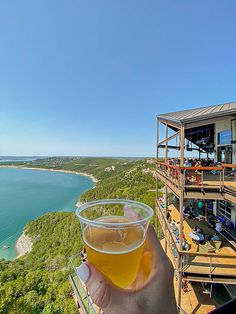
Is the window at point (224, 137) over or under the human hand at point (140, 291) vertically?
over

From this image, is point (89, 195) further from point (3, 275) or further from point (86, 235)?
point (86, 235)

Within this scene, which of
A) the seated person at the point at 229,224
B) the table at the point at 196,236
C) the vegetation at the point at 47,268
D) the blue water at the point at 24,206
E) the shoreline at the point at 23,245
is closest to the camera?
the table at the point at 196,236

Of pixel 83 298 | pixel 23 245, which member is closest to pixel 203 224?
pixel 83 298

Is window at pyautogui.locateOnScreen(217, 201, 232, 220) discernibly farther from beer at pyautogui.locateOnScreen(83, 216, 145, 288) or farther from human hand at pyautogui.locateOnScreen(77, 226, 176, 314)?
beer at pyautogui.locateOnScreen(83, 216, 145, 288)

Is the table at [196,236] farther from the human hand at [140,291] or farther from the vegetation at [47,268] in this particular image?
the vegetation at [47,268]

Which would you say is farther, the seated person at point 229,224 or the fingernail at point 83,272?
the seated person at point 229,224

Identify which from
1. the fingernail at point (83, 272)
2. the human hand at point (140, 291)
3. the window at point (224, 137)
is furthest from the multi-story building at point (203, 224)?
the fingernail at point (83, 272)

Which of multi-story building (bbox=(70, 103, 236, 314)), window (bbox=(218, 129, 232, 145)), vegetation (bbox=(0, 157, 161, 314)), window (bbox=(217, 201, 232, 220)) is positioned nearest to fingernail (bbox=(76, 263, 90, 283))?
multi-story building (bbox=(70, 103, 236, 314))
